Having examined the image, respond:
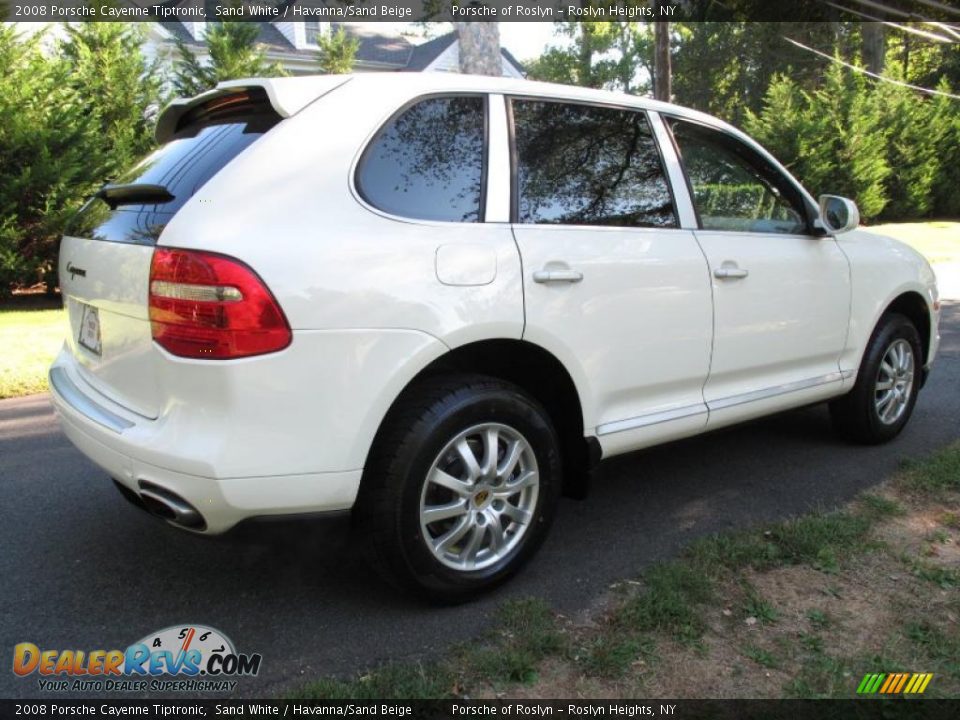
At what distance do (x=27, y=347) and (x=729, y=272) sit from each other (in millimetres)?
6900

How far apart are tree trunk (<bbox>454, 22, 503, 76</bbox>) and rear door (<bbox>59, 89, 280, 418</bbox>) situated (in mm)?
8148

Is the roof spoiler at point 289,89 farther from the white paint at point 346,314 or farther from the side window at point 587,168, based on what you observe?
the side window at point 587,168

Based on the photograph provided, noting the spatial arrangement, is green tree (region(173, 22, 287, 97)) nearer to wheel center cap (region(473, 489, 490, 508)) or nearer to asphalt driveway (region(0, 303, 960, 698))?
asphalt driveway (region(0, 303, 960, 698))

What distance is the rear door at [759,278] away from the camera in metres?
3.64

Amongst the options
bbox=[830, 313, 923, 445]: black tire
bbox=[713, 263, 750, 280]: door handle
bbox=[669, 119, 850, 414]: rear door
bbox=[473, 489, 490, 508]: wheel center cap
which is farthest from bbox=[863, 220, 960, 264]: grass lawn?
bbox=[473, 489, 490, 508]: wheel center cap

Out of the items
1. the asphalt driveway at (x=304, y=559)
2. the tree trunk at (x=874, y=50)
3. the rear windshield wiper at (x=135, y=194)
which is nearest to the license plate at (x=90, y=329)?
the rear windshield wiper at (x=135, y=194)

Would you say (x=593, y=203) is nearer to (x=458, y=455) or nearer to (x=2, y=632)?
(x=458, y=455)

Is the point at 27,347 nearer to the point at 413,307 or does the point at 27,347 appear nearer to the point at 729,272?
the point at 413,307

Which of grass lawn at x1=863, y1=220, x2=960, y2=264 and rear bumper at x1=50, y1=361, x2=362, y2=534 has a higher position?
rear bumper at x1=50, y1=361, x2=362, y2=534

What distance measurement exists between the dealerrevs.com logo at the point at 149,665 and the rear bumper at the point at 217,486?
Result: 0.46 m

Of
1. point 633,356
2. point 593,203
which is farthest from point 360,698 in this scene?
point 593,203

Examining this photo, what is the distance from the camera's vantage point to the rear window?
8.68ft

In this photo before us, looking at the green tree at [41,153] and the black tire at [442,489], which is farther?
the green tree at [41,153]

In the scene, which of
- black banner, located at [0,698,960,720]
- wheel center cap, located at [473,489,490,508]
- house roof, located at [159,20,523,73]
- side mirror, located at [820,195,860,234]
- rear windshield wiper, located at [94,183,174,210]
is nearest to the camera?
black banner, located at [0,698,960,720]
